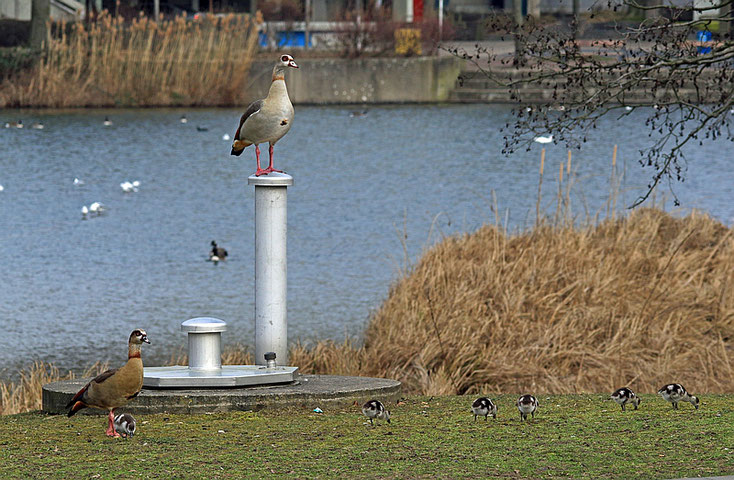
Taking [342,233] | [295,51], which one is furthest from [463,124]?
A: [342,233]

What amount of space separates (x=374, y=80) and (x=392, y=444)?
40.8 meters

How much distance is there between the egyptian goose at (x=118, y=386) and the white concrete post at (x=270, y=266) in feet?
6.14

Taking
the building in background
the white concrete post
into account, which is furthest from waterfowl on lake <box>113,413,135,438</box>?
the building in background

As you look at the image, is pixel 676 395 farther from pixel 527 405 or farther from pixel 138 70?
pixel 138 70

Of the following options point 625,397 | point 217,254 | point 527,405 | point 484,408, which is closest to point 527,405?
point 527,405

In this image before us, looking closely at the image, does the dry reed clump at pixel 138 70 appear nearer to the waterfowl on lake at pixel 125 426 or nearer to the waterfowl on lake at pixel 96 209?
the waterfowl on lake at pixel 96 209

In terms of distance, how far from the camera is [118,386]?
8047mm

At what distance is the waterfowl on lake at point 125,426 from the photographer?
805cm

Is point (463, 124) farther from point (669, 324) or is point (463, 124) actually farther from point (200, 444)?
point (200, 444)

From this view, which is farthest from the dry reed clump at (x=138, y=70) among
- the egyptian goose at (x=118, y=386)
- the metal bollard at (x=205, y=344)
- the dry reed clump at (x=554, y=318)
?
the egyptian goose at (x=118, y=386)

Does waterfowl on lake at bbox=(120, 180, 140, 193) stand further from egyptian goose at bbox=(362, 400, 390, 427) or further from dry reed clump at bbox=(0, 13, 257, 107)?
egyptian goose at bbox=(362, 400, 390, 427)

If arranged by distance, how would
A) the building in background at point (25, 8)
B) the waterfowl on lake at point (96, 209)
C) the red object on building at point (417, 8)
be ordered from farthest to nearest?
the red object on building at point (417, 8) < the building in background at point (25, 8) < the waterfowl on lake at point (96, 209)

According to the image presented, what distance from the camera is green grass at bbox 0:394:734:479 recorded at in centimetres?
710

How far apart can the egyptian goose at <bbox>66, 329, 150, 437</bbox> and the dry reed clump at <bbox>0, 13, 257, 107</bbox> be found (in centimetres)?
3611
